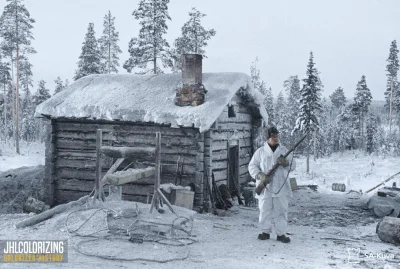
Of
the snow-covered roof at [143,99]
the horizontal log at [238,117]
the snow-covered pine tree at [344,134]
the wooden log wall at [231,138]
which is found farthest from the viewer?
the snow-covered pine tree at [344,134]

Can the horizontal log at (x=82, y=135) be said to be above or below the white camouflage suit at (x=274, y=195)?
above

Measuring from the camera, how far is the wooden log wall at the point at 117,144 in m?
11.4

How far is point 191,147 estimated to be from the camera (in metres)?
11.4

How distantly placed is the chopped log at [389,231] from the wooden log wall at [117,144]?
479 centimetres

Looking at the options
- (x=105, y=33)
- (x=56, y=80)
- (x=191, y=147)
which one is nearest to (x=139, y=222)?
(x=191, y=147)

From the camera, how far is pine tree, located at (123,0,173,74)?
28.0m

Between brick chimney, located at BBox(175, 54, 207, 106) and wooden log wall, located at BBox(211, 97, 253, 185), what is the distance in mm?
962

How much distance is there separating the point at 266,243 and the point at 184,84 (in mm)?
5778

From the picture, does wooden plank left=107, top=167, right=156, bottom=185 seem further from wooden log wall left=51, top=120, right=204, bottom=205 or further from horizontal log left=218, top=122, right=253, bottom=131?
horizontal log left=218, top=122, right=253, bottom=131

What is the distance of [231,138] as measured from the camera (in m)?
13.5

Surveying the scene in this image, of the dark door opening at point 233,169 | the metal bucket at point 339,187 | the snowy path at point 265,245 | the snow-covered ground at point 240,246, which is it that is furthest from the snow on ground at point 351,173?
the snow-covered ground at point 240,246

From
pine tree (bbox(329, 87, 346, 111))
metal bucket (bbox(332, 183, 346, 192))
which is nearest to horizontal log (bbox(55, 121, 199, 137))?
metal bucket (bbox(332, 183, 346, 192))

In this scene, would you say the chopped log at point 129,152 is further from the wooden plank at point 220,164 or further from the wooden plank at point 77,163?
the wooden plank at point 220,164

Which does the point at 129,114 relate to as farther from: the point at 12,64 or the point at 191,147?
the point at 12,64
